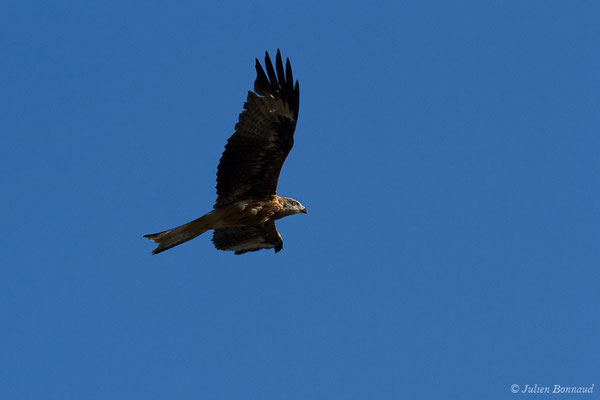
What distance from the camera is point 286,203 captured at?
11.5 meters

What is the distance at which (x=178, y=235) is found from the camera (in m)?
10.9

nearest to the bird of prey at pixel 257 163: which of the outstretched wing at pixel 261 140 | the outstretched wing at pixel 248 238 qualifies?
the outstretched wing at pixel 261 140

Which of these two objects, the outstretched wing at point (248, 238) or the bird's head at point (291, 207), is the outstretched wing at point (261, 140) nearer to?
the bird's head at point (291, 207)

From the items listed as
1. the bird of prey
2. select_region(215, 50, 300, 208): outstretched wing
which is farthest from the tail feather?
select_region(215, 50, 300, 208): outstretched wing

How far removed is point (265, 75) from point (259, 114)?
0.56 meters

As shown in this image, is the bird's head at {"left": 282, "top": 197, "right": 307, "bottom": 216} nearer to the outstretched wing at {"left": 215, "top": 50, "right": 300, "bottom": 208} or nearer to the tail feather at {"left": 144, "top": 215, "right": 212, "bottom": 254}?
the outstretched wing at {"left": 215, "top": 50, "right": 300, "bottom": 208}

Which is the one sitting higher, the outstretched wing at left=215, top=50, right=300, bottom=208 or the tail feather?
the outstretched wing at left=215, top=50, right=300, bottom=208

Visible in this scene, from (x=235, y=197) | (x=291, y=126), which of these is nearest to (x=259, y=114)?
(x=291, y=126)

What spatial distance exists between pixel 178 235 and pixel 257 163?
5.18 feet

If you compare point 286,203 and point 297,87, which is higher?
point 297,87

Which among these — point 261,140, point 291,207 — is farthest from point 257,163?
point 291,207

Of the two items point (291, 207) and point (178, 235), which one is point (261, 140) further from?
point (178, 235)

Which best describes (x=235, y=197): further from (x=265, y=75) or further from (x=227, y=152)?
(x=265, y=75)

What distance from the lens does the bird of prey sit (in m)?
10.5
